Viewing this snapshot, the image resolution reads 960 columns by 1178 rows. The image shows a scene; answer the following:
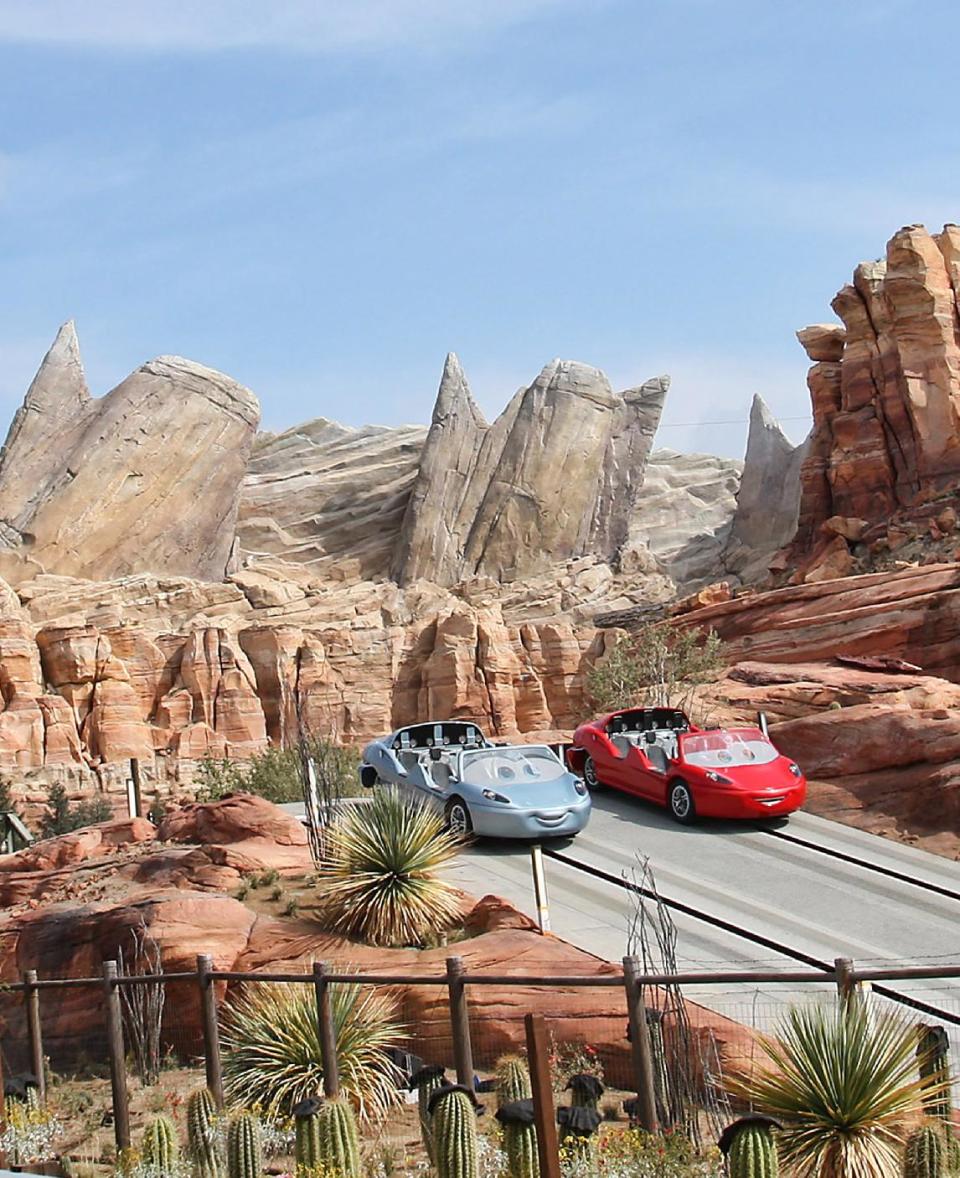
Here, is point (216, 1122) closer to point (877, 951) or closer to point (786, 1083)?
point (786, 1083)

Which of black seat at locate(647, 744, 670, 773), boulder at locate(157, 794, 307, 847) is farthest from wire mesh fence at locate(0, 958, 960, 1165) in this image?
black seat at locate(647, 744, 670, 773)

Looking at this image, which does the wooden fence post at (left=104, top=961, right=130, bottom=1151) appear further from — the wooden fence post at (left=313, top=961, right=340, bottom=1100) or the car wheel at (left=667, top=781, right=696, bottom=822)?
the car wheel at (left=667, top=781, right=696, bottom=822)

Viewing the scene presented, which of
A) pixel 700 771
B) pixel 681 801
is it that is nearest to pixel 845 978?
pixel 700 771

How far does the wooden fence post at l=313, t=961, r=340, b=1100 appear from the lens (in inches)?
445

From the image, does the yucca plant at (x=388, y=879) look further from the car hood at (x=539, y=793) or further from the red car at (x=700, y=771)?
the red car at (x=700, y=771)

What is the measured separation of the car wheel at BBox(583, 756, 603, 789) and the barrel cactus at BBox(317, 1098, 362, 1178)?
42.8 feet

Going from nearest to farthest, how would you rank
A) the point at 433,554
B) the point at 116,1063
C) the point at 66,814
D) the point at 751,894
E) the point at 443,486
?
the point at 116,1063
the point at 751,894
the point at 66,814
the point at 433,554
the point at 443,486

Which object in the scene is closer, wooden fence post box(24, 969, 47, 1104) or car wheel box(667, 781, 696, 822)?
wooden fence post box(24, 969, 47, 1104)

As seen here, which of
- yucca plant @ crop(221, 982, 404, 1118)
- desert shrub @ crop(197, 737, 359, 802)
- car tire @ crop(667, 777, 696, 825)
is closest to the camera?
yucca plant @ crop(221, 982, 404, 1118)

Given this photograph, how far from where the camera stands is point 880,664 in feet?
103

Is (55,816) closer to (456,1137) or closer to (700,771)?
(700,771)

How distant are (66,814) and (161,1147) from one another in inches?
1014

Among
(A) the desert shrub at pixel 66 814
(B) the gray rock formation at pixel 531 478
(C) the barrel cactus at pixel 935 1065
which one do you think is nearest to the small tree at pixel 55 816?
(A) the desert shrub at pixel 66 814

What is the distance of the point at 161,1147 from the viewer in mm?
10250
